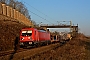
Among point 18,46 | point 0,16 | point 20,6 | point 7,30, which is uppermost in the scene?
point 20,6

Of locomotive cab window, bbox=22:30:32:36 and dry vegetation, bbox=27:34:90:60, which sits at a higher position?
locomotive cab window, bbox=22:30:32:36

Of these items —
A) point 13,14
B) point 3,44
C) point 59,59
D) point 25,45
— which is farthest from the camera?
point 13,14

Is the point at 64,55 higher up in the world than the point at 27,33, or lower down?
lower down

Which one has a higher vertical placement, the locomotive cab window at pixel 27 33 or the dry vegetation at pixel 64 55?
the locomotive cab window at pixel 27 33

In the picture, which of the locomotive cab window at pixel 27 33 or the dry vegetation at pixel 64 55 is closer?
the dry vegetation at pixel 64 55

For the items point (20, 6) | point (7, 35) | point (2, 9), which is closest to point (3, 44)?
point (7, 35)

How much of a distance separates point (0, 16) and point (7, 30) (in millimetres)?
7551

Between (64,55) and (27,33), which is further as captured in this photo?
(27,33)

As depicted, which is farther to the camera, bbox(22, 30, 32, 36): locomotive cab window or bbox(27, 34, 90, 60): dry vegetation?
bbox(22, 30, 32, 36): locomotive cab window

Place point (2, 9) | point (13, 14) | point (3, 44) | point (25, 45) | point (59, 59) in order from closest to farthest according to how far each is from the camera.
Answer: point (59, 59)
point (3, 44)
point (25, 45)
point (2, 9)
point (13, 14)

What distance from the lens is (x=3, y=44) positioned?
28.8 metres

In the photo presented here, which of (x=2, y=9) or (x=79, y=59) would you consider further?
(x=2, y=9)

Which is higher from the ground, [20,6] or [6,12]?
[20,6]

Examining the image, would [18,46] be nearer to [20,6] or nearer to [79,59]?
[79,59]
